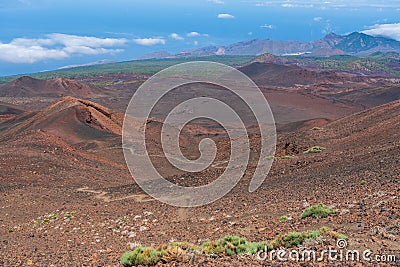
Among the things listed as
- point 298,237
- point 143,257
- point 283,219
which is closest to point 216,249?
point 143,257

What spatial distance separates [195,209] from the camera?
11.7m

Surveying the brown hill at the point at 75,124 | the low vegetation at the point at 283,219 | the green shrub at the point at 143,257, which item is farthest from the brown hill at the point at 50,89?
the green shrub at the point at 143,257

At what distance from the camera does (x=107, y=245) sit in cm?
898

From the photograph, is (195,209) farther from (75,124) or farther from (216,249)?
(75,124)

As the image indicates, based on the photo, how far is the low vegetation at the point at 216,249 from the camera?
6289mm

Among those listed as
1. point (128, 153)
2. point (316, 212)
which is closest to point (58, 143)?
point (128, 153)

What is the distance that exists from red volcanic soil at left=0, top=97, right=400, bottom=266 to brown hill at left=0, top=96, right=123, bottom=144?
32.5ft

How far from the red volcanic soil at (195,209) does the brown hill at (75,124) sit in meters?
9.91

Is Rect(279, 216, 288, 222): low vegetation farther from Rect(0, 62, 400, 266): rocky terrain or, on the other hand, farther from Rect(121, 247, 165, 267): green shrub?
Rect(121, 247, 165, 267): green shrub

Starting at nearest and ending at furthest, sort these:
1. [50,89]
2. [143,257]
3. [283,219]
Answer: [143,257], [283,219], [50,89]

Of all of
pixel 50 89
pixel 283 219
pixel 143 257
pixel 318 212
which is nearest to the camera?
pixel 143 257

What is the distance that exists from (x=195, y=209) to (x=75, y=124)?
23123 millimetres

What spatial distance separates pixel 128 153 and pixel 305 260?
2137 cm

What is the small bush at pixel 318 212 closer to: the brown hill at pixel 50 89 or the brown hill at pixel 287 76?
the brown hill at pixel 50 89
